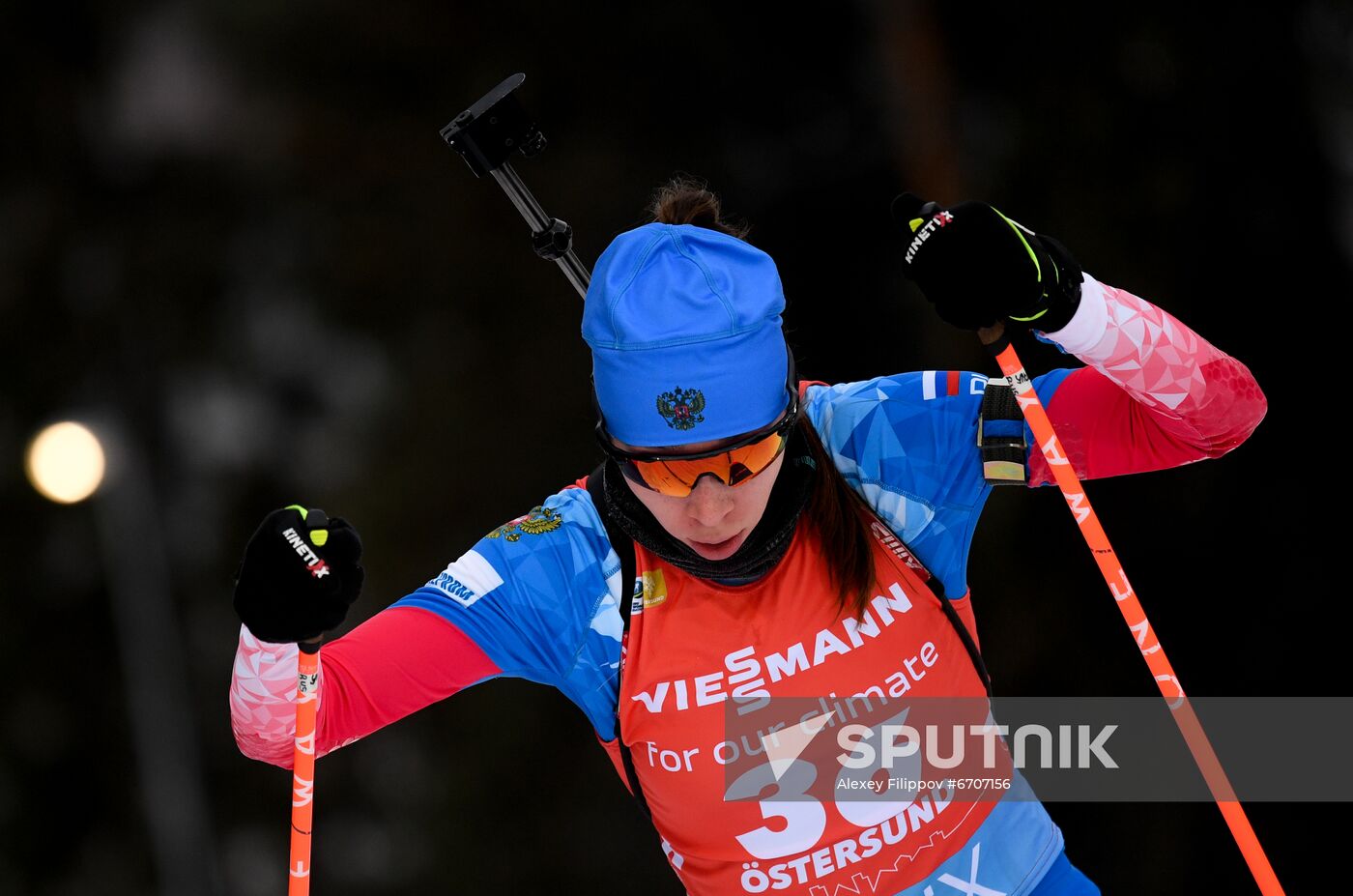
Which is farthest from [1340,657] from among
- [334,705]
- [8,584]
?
[8,584]

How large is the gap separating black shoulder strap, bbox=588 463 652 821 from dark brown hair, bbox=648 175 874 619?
24 cm

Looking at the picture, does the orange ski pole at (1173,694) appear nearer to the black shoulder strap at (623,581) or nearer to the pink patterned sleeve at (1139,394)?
the pink patterned sleeve at (1139,394)

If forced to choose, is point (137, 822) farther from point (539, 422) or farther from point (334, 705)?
point (334, 705)

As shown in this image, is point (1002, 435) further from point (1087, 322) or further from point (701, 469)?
point (701, 469)

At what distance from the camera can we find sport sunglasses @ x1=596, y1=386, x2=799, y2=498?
1.59 metres

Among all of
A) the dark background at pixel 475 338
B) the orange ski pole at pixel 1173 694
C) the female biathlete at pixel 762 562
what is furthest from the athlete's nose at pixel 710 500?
the dark background at pixel 475 338

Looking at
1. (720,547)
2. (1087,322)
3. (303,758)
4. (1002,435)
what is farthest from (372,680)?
(1087,322)

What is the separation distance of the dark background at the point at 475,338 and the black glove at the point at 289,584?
2524 millimetres

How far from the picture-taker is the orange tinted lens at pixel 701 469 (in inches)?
62.5

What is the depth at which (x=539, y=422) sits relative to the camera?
4539mm

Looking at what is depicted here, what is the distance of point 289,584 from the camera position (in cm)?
148

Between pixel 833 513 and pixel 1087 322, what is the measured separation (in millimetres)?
387
